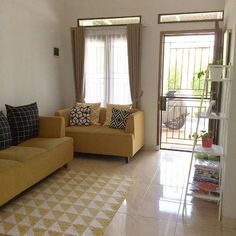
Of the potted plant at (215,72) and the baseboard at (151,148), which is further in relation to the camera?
the baseboard at (151,148)

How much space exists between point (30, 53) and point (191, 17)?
269 cm

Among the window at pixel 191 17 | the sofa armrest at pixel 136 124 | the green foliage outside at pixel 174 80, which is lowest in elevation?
the sofa armrest at pixel 136 124

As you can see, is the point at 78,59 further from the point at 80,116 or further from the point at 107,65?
the point at 80,116

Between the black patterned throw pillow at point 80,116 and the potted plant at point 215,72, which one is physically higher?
the potted plant at point 215,72

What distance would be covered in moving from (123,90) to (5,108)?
2.04 meters

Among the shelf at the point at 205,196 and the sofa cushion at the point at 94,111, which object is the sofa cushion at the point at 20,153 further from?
the shelf at the point at 205,196

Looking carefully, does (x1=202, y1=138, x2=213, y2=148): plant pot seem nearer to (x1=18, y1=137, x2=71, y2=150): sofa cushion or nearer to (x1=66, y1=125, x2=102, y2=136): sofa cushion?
(x1=18, y1=137, x2=71, y2=150): sofa cushion

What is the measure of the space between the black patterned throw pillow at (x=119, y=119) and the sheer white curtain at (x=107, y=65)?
0.48 meters

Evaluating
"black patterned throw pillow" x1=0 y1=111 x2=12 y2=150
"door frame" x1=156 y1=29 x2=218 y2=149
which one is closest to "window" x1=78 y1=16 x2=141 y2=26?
"door frame" x1=156 y1=29 x2=218 y2=149

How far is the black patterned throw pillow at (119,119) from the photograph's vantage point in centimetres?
438

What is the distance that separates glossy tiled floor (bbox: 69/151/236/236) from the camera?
2402mm

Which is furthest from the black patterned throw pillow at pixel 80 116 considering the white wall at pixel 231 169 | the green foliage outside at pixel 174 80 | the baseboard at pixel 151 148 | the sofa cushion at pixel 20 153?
the white wall at pixel 231 169

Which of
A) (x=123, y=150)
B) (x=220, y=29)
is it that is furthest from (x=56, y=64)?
(x=220, y=29)

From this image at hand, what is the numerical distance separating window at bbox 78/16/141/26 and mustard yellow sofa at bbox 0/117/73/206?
2.08 metres
